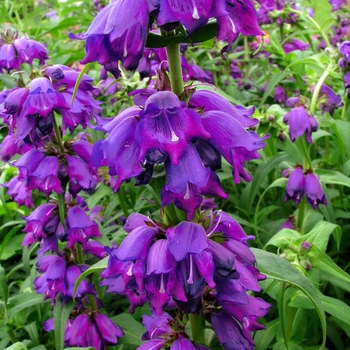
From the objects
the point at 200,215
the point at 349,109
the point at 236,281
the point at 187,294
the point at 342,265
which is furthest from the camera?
the point at 349,109

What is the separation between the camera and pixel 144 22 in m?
1.20

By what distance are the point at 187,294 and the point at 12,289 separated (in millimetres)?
2832

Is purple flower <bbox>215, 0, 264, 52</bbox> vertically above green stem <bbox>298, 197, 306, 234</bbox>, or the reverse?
purple flower <bbox>215, 0, 264, 52</bbox>

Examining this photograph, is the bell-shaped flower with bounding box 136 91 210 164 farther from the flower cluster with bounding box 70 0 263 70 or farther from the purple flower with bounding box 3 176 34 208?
the purple flower with bounding box 3 176 34 208

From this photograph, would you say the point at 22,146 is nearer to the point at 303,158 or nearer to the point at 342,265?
the point at 303,158

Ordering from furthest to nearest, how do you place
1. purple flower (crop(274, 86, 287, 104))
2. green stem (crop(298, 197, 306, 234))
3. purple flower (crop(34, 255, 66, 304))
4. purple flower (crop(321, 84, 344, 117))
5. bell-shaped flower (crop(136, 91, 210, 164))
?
1. purple flower (crop(274, 86, 287, 104))
2. purple flower (crop(321, 84, 344, 117))
3. green stem (crop(298, 197, 306, 234))
4. purple flower (crop(34, 255, 66, 304))
5. bell-shaped flower (crop(136, 91, 210, 164))

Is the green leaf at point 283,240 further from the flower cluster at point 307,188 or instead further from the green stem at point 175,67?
the green stem at point 175,67

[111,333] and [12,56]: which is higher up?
[12,56]

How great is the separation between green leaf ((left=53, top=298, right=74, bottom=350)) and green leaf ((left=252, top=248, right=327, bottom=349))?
1.16 meters

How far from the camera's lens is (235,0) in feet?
4.07

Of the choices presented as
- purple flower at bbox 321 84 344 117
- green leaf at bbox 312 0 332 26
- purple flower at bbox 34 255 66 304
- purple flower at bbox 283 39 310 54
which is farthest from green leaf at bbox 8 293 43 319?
green leaf at bbox 312 0 332 26

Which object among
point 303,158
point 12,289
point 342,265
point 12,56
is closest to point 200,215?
point 303,158

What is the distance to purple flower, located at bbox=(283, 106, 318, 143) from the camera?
8.72 ft

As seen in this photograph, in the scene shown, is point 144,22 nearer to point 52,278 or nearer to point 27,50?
point 52,278
